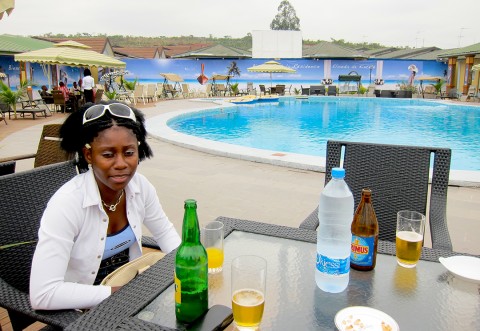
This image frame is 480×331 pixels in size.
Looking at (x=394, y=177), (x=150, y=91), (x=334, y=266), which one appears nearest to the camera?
(x=334, y=266)

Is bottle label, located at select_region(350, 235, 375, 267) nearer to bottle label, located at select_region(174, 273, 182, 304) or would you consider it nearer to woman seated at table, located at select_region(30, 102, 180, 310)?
bottle label, located at select_region(174, 273, 182, 304)

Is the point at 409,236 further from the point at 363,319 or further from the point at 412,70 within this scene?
the point at 412,70

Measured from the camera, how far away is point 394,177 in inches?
93.9

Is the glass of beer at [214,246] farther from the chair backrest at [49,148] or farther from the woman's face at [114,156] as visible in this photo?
the chair backrest at [49,148]

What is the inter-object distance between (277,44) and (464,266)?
33.7m

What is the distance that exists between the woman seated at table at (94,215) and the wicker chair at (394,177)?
3.20ft

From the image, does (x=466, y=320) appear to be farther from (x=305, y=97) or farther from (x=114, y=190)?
(x=305, y=97)

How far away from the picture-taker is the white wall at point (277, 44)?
1305 inches

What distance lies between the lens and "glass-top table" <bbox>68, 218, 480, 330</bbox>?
1.12 m

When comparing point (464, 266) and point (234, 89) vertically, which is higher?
point (234, 89)

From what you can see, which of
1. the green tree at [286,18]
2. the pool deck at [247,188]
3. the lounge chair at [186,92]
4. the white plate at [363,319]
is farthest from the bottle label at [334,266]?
the green tree at [286,18]

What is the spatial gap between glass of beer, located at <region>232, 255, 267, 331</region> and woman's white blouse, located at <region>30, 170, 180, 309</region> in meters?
0.56

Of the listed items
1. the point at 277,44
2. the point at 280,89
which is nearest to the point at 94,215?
the point at 280,89

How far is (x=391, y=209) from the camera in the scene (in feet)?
7.77
